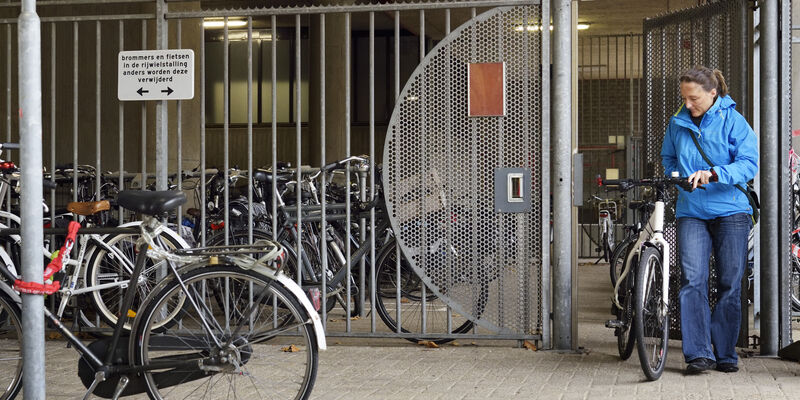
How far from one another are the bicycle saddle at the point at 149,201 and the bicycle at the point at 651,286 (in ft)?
7.78

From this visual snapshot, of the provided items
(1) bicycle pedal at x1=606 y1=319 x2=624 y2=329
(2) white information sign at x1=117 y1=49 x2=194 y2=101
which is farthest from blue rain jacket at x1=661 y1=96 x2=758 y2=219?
(2) white information sign at x1=117 y1=49 x2=194 y2=101

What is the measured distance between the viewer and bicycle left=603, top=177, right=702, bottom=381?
516cm

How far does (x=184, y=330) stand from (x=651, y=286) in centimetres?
249

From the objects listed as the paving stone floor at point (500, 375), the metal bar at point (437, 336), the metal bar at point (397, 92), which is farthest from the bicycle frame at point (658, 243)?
the metal bar at point (397, 92)

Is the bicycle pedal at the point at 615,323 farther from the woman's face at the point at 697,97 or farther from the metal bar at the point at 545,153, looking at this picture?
the woman's face at the point at 697,97

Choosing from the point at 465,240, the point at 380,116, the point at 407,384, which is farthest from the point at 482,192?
the point at 380,116

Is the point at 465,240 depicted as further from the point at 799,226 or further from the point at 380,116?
the point at 380,116

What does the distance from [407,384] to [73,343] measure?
1.72 metres

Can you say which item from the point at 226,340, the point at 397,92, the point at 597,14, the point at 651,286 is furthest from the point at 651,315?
the point at 597,14

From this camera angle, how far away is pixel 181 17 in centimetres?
644

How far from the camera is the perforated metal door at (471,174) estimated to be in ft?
19.9

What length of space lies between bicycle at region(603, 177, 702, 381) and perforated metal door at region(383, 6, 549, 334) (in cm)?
74

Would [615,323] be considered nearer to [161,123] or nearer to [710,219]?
[710,219]

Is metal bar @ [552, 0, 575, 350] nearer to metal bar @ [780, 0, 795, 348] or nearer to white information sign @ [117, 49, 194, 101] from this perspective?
metal bar @ [780, 0, 795, 348]
